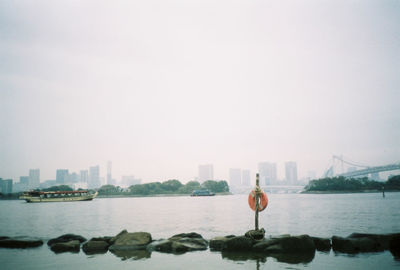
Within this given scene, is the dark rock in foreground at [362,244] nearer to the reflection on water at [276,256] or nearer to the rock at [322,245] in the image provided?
the rock at [322,245]

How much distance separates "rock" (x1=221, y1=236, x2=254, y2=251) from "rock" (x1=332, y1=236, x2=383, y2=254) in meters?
4.59

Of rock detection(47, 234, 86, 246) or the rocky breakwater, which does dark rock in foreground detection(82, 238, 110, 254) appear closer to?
the rocky breakwater

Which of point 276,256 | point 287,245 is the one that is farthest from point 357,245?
point 276,256

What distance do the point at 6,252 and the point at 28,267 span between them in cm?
467

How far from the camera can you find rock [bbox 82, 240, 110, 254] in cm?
1808

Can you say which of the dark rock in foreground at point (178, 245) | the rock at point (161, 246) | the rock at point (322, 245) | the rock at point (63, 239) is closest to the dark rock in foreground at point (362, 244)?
the rock at point (322, 245)

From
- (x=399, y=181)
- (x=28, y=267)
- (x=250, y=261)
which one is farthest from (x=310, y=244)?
(x=399, y=181)

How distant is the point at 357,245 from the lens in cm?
1706


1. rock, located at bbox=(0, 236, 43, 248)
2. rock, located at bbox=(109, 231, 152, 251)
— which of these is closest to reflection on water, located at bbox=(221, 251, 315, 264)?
rock, located at bbox=(109, 231, 152, 251)

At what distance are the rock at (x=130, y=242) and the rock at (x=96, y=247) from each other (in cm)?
40

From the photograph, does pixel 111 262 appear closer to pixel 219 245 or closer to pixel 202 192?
pixel 219 245

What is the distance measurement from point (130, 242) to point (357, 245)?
12184mm

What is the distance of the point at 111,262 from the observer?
50.6 feet

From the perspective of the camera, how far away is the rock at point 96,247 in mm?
18080
